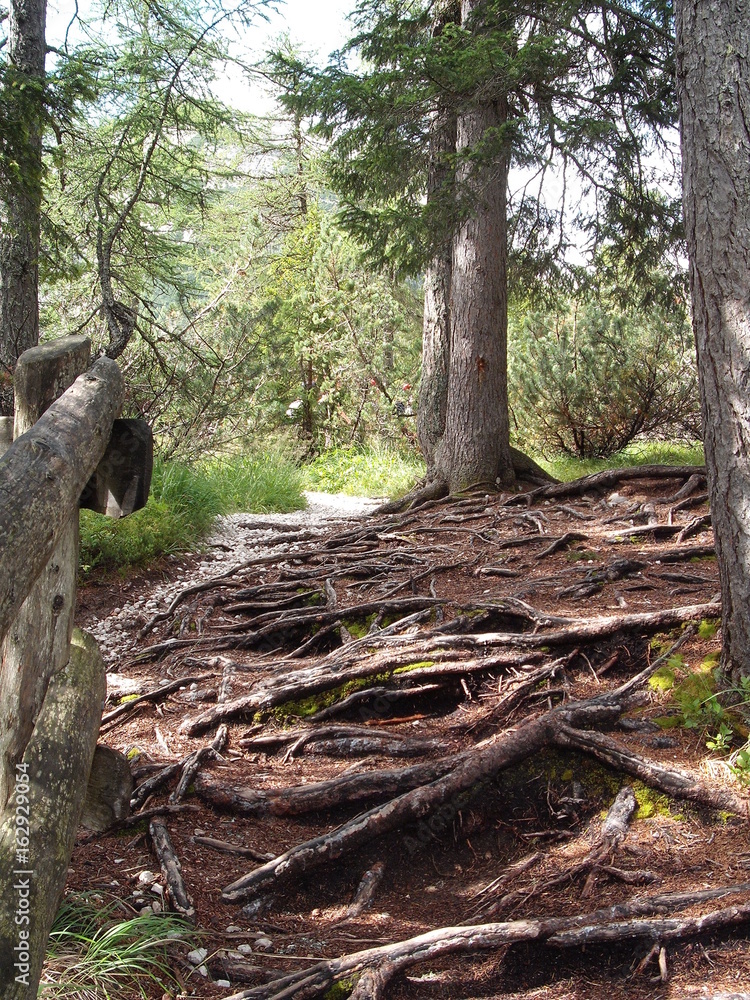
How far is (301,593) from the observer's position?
5.84 meters

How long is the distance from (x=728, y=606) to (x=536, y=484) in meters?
5.27

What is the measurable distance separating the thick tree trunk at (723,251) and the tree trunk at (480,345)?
16.9ft

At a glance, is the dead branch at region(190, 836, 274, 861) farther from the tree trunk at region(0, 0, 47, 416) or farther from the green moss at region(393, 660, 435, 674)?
the tree trunk at region(0, 0, 47, 416)

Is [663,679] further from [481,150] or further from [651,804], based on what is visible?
[481,150]

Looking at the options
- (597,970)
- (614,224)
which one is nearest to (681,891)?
(597,970)

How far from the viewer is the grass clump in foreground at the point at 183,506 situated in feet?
22.3

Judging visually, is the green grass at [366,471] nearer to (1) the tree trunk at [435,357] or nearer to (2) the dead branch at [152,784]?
(1) the tree trunk at [435,357]

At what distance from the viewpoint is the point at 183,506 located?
830 cm

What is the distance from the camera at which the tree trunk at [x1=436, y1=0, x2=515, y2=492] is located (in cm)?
840

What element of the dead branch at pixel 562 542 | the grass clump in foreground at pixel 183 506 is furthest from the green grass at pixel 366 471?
the dead branch at pixel 562 542

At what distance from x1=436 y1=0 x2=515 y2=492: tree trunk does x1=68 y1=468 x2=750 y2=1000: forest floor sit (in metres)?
3.03

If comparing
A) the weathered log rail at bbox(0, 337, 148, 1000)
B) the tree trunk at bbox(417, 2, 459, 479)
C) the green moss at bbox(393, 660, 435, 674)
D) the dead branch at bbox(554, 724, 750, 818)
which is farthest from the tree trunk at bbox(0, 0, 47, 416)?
the dead branch at bbox(554, 724, 750, 818)

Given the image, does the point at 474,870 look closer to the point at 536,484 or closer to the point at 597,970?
the point at 597,970

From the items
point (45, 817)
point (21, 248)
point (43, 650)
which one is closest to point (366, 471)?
point (21, 248)
